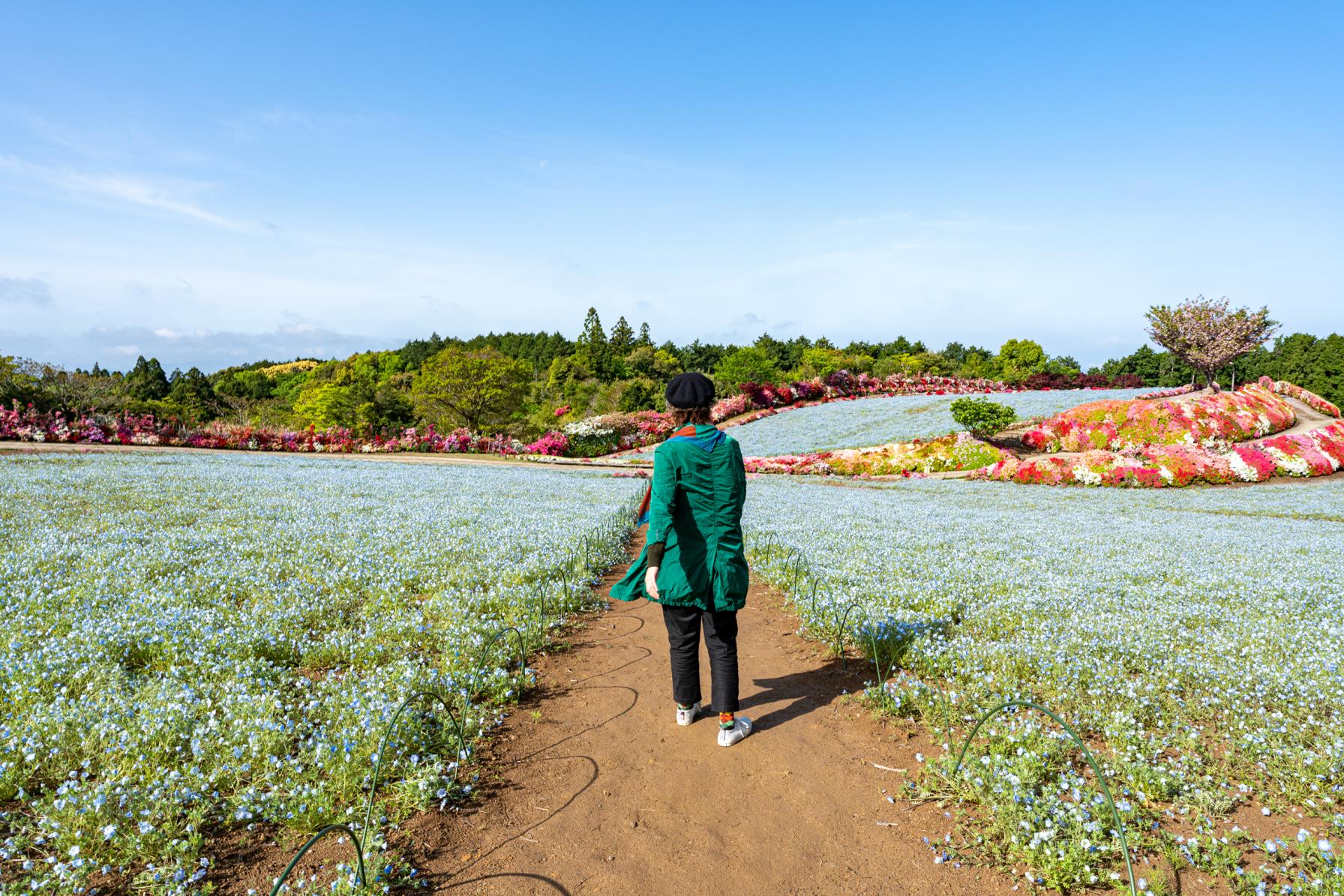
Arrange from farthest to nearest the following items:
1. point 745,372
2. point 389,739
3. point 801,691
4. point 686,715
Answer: point 745,372 → point 801,691 → point 686,715 → point 389,739

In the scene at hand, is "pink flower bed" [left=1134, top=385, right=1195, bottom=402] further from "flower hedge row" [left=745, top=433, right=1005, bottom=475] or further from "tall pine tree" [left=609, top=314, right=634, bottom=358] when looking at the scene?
"tall pine tree" [left=609, top=314, right=634, bottom=358]

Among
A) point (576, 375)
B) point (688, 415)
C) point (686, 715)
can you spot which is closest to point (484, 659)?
point (686, 715)

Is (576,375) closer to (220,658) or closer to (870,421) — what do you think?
(870,421)

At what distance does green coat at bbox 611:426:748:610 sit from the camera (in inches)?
198

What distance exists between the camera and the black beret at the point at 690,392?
5113 mm

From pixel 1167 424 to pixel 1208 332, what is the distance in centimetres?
727

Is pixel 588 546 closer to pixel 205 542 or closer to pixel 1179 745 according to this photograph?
pixel 205 542

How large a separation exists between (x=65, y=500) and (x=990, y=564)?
1871 centimetres

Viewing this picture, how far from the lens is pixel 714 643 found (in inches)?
209

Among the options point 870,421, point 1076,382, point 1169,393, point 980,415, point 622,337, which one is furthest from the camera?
point 622,337

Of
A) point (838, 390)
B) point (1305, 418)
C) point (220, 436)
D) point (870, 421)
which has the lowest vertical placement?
point (1305, 418)

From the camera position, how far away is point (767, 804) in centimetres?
464

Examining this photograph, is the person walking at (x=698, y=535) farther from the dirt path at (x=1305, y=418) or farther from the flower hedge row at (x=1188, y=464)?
the dirt path at (x=1305, y=418)

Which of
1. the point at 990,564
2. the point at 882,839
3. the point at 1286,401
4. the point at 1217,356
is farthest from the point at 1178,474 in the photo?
the point at 882,839
